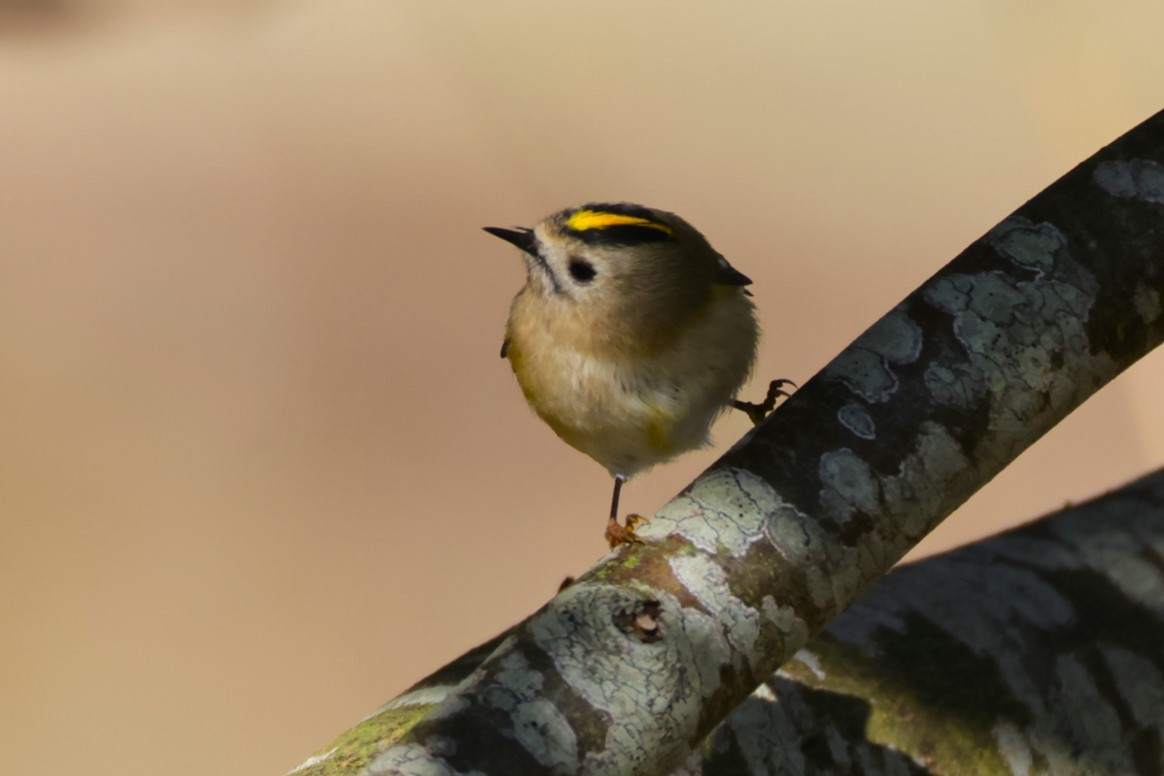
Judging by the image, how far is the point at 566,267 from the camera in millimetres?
1718

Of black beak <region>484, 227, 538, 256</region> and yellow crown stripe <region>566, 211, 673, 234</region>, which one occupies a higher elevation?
black beak <region>484, 227, 538, 256</region>

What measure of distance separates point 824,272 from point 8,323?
2.44 meters

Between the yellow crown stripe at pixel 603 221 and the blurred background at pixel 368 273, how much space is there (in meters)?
1.56

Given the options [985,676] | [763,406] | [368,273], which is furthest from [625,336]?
[368,273]

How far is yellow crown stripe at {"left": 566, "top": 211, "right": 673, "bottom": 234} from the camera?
1675 millimetres

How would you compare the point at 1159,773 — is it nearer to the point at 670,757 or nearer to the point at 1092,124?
→ the point at 670,757

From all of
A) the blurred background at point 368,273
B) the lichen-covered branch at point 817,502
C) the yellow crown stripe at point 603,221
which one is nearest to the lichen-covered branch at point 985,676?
the lichen-covered branch at point 817,502

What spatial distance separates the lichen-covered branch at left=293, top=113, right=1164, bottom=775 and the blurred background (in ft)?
6.66

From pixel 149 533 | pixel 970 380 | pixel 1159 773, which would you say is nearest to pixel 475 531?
pixel 149 533

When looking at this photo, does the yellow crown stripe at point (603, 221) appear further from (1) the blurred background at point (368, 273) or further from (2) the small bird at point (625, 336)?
(1) the blurred background at point (368, 273)

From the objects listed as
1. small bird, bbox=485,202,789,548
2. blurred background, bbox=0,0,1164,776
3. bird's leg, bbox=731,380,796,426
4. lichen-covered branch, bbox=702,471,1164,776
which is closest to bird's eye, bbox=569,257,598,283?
small bird, bbox=485,202,789,548

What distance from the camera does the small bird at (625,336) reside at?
165cm

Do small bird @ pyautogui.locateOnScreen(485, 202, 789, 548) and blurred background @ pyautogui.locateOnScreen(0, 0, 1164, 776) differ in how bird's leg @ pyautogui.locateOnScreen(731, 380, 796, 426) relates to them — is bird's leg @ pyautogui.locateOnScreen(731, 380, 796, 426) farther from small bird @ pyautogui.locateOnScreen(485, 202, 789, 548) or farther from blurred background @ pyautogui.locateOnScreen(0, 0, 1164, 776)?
blurred background @ pyautogui.locateOnScreen(0, 0, 1164, 776)

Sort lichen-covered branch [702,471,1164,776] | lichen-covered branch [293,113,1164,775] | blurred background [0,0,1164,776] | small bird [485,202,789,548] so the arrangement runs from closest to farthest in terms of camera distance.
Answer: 1. lichen-covered branch [293,113,1164,775]
2. lichen-covered branch [702,471,1164,776]
3. small bird [485,202,789,548]
4. blurred background [0,0,1164,776]
